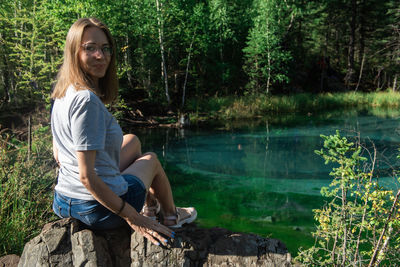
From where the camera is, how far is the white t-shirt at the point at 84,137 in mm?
1353

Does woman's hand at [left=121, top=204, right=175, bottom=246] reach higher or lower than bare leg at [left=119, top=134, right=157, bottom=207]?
lower

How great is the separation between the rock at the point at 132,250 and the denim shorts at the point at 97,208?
0.21 feet

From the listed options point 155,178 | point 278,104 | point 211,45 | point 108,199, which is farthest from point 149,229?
point 211,45

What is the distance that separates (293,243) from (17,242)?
2.59 metres

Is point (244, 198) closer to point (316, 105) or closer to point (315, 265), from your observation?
point (315, 265)

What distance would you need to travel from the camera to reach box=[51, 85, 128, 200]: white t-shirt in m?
1.35

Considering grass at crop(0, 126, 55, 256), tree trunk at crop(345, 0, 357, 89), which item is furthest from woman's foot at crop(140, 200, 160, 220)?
tree trunk at crop(345, 0, 357, 89)

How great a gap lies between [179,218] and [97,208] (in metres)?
0.53

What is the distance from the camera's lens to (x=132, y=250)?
163 cm

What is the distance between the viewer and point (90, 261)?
1596 mm

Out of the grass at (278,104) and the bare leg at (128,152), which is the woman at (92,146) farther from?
the grass at (278,104)

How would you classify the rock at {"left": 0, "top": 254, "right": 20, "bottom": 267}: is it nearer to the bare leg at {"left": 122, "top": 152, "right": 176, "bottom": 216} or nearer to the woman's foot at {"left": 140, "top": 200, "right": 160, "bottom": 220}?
the woman's foot at {"left": 140, "top": 200, "right": 160, "bottom": 220}

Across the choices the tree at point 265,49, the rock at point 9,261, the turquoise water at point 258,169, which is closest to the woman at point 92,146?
the rock at point 9,261

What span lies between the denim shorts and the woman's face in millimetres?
546
